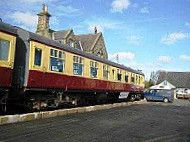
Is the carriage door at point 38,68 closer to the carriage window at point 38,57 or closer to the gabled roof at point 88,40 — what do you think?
the carriage window at point 38,57

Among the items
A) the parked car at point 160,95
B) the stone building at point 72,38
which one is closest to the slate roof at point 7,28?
the parked car at point 160,95

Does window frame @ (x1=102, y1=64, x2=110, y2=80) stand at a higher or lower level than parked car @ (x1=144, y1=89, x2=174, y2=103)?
higher

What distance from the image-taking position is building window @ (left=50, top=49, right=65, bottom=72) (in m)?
13.8

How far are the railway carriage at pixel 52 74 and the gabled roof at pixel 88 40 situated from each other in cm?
2589

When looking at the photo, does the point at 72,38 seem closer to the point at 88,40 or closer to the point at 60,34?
the point at 60,34

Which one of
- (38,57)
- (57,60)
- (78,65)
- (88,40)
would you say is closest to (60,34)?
(88,40)

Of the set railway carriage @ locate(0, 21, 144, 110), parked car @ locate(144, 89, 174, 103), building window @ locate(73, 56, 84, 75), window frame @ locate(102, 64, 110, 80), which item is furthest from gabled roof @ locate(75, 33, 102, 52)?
building window @ locate(73, 56, 84, 75)

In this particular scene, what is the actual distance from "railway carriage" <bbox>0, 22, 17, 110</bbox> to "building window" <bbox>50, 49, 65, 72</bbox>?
2.72 metres

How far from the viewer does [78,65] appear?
54.0 ft

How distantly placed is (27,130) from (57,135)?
1176 mm

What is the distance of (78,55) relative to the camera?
1645cm

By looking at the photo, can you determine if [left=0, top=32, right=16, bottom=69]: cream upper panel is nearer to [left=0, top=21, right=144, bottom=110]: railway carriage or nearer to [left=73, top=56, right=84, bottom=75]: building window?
[left=0, top=21, right=144, bottom=110]: railway carriage

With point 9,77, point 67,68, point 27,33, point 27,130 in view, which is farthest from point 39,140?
point 67,68

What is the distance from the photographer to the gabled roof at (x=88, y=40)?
46666 mm
